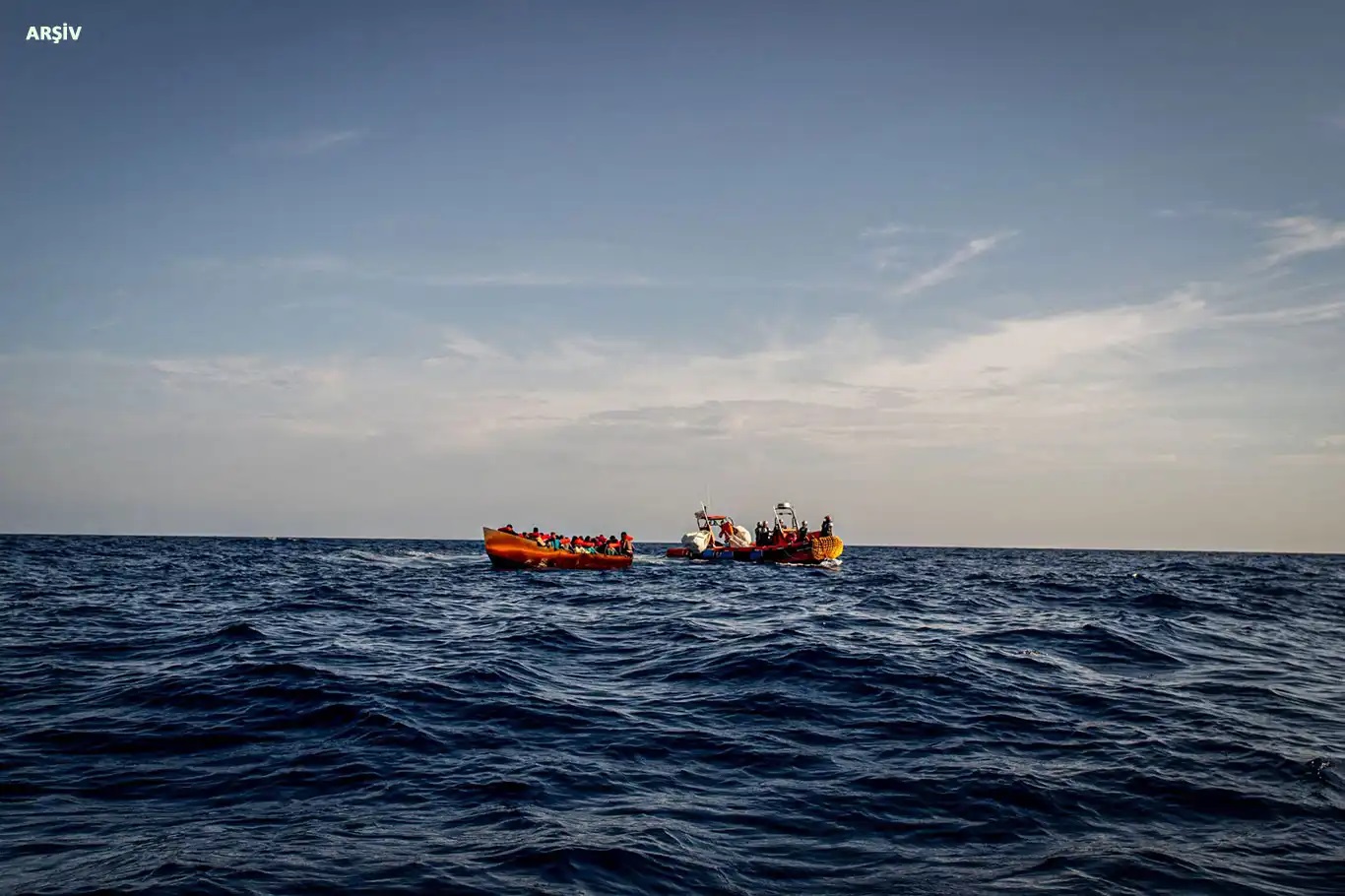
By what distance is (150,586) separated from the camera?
30734 mm

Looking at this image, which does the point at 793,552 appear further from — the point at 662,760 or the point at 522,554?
the point at 662,760

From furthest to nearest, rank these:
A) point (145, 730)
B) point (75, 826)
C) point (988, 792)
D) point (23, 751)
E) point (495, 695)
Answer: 1. point (495, 695)
2. point (145, 730)
3. point (23, 751)
4. point (988, 792)
5. point (75, 826)

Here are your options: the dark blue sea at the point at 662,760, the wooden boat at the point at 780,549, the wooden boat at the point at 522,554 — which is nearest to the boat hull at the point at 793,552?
the wooden boat at the point at 780,549

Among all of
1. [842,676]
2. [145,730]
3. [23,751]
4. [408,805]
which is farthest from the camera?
[842,676]

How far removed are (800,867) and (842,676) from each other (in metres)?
7.67

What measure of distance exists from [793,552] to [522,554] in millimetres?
22875

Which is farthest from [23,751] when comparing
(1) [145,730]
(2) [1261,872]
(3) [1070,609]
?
(3) [1070,609]

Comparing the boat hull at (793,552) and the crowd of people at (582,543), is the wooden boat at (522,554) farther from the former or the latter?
the boat hull at (793,552)

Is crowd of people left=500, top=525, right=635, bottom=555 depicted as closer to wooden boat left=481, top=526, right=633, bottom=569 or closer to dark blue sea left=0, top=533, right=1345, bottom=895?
wooden boat left=481, top=526, right=633, bottom=569

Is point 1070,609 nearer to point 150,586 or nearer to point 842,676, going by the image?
point 842,676

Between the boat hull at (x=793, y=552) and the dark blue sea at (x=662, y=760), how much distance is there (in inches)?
1507

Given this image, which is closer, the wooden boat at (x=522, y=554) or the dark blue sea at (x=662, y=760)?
the dark blue sea at (x=662, y=760)

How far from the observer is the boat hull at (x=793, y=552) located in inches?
2303

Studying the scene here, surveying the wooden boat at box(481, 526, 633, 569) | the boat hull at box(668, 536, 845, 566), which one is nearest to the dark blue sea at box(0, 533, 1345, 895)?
the wooden boat at box(481, 526, 633, 569)
